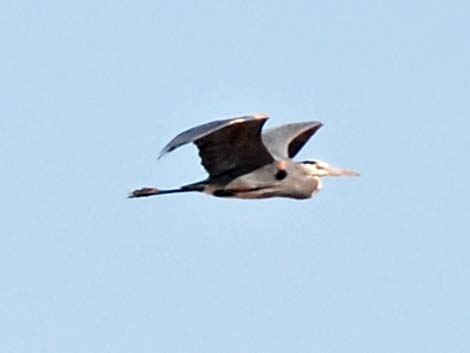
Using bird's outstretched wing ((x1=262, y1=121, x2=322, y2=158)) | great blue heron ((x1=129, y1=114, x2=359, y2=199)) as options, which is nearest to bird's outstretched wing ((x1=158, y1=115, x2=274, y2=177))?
great blue heron ((x1=129, y1=114, x2=359, y2=199))

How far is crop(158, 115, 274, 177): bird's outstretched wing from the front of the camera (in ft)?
52.9

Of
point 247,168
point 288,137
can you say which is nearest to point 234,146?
point 247,168

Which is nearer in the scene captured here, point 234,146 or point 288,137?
point 234,146

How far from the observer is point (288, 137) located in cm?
1880

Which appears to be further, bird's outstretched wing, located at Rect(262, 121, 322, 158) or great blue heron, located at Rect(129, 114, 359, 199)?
bird's outstretched wing, located at Rect(262, 121, 322, 158)

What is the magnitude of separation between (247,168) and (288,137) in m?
1.83

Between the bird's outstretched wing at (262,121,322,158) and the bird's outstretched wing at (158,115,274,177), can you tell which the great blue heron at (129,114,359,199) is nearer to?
the bird's outstretched wing at (158,115,274,177)

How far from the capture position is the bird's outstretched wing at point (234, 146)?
16125 millimetres

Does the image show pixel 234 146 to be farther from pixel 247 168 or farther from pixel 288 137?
pixel 288 137

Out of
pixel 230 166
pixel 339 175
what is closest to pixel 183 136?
pixel 230 166

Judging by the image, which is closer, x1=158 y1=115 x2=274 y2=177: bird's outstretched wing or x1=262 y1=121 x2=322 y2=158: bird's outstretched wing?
x1=158 y1=115 x2=274 y2=177: bird's outstretched wing

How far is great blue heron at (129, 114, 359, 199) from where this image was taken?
16.4 metres

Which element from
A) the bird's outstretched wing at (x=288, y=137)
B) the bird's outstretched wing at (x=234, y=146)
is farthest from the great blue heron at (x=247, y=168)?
the bird's outstretched wing at (x=288, y=137)

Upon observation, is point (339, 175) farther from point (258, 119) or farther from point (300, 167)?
point (258, 119)
